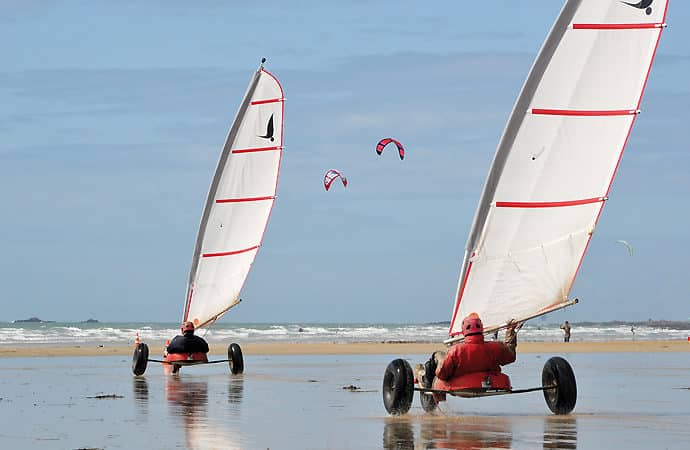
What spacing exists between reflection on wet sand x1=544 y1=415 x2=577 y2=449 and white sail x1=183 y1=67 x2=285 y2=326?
55.4ft

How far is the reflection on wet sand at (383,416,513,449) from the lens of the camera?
14.4 m

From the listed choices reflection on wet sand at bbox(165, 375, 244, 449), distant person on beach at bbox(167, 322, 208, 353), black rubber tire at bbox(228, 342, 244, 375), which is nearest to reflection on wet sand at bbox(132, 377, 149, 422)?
reflection on wet sand at bbox(165, 375, 244, 449)

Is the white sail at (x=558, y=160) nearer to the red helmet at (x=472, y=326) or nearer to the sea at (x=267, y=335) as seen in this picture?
the red helmet at (x=472, y=326)

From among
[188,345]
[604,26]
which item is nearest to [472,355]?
[604,26]

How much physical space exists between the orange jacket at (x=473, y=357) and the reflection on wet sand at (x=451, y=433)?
0.69m

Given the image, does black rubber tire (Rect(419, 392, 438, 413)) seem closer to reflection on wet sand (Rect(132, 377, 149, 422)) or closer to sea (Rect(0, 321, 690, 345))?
reflection on wet sand (Rect(132, 377, 149, 422))

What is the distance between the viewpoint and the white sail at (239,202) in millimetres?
33938

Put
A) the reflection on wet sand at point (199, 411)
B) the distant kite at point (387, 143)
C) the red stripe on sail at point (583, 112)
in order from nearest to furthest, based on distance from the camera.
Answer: the reflection on wet sand at point (199, 411)
the red stripe on sail at point (583, 112)
the distant kite at point (387, 143)

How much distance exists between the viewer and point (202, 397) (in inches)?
885

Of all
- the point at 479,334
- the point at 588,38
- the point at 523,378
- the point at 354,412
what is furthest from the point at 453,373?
the point at 523,378

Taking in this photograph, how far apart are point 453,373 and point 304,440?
3.07 meters

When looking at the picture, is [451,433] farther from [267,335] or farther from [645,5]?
[267,335]

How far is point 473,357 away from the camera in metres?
17.4

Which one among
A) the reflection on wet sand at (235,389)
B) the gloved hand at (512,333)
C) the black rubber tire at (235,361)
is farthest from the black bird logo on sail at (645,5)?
the black rubber tire at (235,361)
